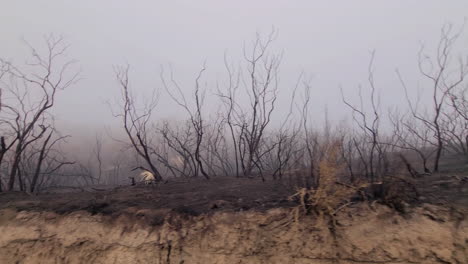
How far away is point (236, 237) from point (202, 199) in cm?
149

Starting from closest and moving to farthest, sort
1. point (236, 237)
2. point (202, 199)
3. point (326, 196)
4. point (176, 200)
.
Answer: point (326, 196) → point (236, 237) → point (202, 199) → point (176, 200)

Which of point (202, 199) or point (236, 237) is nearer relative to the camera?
point (236, 237)

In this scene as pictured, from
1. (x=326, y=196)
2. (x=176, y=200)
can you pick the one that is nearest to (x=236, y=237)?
(x=326, y=196)

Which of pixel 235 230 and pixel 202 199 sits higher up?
pixel 202 199

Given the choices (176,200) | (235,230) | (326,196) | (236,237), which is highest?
(326,196)

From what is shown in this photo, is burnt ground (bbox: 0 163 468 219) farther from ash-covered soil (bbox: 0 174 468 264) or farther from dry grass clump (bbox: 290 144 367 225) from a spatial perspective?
dry grass clump (bbox: 290 144 367 225)

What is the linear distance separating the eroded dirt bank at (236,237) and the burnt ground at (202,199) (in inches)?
8.8

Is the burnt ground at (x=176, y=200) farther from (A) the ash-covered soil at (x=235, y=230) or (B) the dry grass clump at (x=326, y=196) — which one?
(B) the dry grass clump at (x=326, y=196)

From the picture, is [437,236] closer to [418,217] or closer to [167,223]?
[418,217]

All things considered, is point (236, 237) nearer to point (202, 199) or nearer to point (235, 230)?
point (235, 230)

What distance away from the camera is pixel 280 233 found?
4648 mm

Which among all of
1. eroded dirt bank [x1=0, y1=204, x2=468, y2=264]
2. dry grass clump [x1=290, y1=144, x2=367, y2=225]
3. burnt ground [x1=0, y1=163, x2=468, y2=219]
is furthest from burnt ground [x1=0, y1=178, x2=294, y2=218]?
dry grass clump [x1=290, y1=144, x2=367, y2=225]

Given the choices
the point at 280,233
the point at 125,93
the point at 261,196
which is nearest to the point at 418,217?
the point at 280,233

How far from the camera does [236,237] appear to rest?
188 inches
